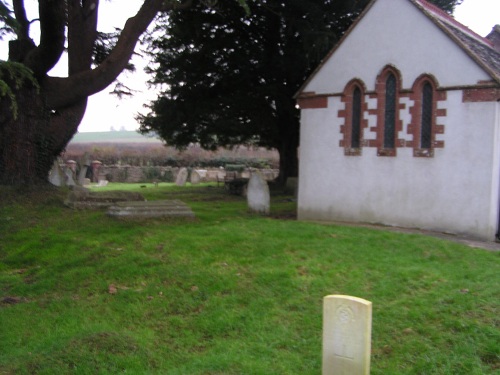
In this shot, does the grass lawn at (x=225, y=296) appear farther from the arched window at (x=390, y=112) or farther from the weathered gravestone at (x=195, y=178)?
the weathered gravestone at (x=195, y=178)

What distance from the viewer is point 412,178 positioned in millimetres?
12336

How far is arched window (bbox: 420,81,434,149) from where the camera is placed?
12141 millimetres

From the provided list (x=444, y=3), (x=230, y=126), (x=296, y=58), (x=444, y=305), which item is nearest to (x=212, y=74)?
(x=230, y=126)

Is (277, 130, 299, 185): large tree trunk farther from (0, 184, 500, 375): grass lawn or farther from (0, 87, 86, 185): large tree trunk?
(0, 184, 500, 375): grass lawn

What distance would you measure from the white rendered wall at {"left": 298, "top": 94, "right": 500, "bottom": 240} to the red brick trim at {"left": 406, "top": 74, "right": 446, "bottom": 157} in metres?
0.13

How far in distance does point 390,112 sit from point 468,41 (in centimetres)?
260

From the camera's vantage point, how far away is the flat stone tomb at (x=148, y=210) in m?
12.0

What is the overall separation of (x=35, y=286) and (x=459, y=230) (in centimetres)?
899

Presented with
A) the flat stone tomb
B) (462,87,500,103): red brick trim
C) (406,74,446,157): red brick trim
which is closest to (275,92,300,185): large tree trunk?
(406,74,446,157): red brick trim

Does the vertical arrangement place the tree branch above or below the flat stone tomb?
above

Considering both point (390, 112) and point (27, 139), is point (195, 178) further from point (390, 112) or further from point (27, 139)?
point (390, 112)

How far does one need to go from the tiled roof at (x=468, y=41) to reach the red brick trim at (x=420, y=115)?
0.99 m

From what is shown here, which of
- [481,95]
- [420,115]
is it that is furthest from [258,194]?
[481,95]

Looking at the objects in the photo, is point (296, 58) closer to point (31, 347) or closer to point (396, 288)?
point (396, 288)
